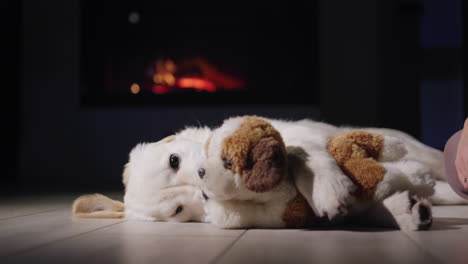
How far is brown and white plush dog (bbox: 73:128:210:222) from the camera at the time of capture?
1481 mm

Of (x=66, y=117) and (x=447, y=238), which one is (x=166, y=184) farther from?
(x=66, y=117)

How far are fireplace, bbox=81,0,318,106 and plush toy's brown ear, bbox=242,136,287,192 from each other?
2959mm

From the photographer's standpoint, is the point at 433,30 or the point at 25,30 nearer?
the point at 25,30

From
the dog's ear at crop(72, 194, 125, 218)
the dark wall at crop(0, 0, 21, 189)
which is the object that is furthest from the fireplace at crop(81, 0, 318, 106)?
the dog's ear at crop(72, 194, 125, 218)

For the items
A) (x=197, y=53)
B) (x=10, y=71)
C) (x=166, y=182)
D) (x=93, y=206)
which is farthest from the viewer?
(x=10, y=71)

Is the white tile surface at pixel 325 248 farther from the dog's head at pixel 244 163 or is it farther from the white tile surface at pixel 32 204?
the white tile surface at pixel 32 204

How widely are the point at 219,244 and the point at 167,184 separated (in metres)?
0.40

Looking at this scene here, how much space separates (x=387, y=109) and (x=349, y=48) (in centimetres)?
65

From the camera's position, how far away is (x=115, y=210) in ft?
5.79

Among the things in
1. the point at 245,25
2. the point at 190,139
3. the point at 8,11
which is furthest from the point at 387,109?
the point at 8,11

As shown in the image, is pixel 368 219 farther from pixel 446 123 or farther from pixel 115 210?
pixel 446 123

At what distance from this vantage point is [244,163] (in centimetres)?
121

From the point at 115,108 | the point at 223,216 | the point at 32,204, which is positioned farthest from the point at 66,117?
the point at 223,216

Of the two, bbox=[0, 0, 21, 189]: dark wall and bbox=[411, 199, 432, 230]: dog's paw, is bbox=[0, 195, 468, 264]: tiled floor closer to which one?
bbox=[411, 199, 432, 230]: dog's paw
